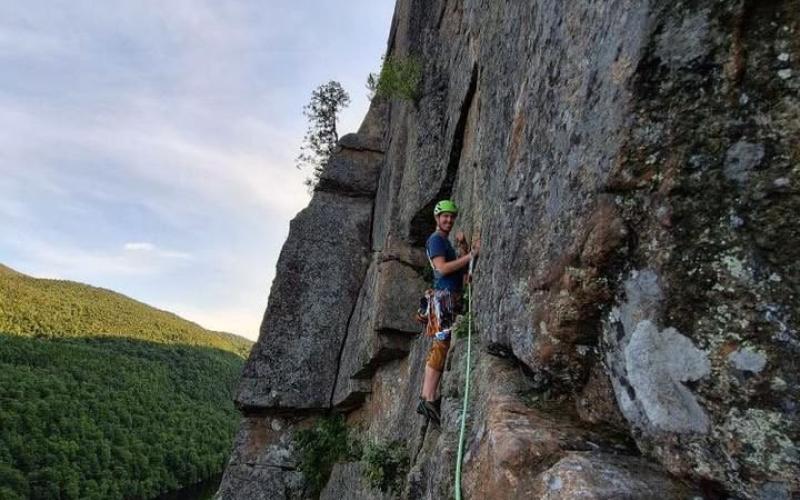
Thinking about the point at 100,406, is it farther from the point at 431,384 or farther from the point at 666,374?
the point at 666,374

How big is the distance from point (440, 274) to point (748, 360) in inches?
163

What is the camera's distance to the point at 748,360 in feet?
7.21

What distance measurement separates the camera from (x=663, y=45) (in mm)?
2621

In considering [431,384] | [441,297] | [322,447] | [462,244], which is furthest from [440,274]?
[322,447]

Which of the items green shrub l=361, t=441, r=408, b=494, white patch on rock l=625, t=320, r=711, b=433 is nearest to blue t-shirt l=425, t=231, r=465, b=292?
green shrub l=361, t=441, r=408, b=494

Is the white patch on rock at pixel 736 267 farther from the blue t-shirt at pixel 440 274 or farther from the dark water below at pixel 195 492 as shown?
the dark water below at pixel 195 492

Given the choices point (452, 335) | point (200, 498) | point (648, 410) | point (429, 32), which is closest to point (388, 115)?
point (429, 32)

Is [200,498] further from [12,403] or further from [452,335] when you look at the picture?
[452,335]

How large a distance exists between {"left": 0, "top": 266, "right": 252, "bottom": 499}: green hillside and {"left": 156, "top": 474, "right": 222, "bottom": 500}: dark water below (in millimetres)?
1682

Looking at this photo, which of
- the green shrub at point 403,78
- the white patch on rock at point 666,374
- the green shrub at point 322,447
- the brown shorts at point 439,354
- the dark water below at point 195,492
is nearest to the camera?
the white patch on rock at point 666,374

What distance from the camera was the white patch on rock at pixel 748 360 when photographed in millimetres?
2162

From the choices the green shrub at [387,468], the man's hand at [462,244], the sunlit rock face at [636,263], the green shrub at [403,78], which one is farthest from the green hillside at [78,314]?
the sunlit rock face at [636,263]

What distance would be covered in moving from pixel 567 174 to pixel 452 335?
3.02 metres

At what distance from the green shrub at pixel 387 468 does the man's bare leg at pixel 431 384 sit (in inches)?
52.4
